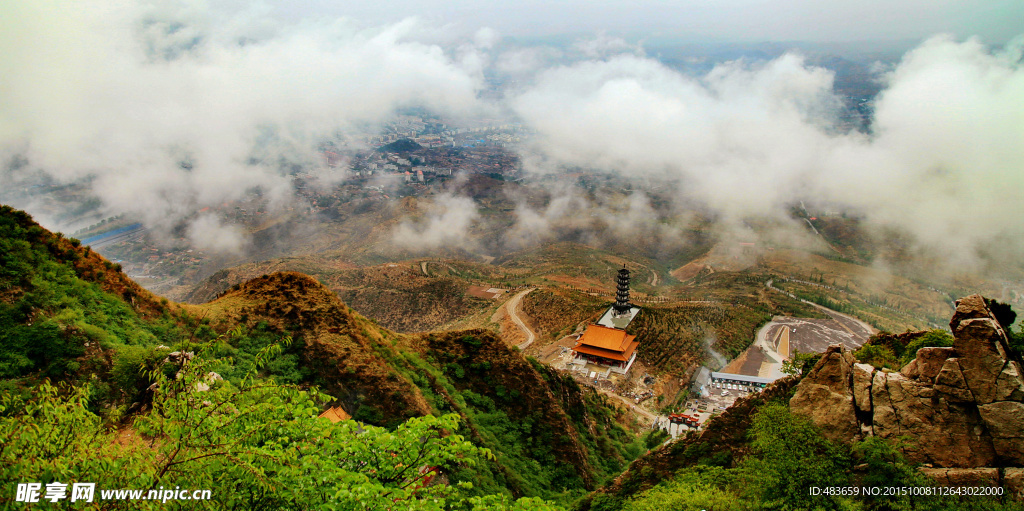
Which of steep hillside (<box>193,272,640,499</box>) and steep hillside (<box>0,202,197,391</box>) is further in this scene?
steep hillside (<box>193,272,640,499</box>)

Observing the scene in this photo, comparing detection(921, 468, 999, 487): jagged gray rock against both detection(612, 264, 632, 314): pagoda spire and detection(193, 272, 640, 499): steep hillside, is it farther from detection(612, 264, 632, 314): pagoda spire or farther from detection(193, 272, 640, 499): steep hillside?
detection(612, 264, 632, 314): pagoda spire

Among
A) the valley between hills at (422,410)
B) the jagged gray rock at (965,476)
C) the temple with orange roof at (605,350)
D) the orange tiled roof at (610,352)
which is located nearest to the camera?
the valley between hills at (422,410)

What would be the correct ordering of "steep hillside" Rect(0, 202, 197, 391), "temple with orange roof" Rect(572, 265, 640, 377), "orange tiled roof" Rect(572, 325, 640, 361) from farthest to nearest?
1. "orange tiled roof" Rect(572, 325, 640, 361)
2. "temple with orange roof" Rect(572, 265, 640, 377)
3. "steep hillside" Rect(0, 202, 197, 391)

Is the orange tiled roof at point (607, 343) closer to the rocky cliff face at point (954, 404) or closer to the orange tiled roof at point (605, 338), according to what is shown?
the orange tiled roof at point (605, 338)

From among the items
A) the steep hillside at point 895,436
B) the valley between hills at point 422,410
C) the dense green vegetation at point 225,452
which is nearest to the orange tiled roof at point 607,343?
the valley between hills at point 422,410

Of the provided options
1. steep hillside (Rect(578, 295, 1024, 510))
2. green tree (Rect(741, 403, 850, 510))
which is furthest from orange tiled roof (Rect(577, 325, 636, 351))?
green tree (Rect(741, 403, 850, 510))

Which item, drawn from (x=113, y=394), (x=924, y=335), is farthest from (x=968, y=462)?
(x=113, y=394)
